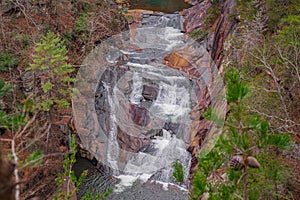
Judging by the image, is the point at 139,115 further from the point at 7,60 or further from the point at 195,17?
the point at 195,17

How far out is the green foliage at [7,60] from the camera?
36.2ft

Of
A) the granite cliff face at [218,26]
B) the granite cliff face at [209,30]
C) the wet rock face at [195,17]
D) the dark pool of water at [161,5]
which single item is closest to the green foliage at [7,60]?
the granite cliff face at [209,30]

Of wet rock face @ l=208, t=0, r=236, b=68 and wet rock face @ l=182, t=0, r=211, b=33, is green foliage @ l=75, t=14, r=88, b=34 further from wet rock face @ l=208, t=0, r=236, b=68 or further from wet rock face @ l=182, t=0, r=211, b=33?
wet rock face @ l=182, t=0, r=211, b=33

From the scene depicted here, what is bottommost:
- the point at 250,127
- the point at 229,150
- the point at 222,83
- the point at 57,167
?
the point at 57,167

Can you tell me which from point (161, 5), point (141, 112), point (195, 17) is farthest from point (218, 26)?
point (161, 5)

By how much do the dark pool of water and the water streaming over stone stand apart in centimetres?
1047

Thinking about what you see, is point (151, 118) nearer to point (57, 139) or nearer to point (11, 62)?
point (57, 139)

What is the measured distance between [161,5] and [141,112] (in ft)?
54.7

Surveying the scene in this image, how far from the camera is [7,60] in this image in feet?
37.1

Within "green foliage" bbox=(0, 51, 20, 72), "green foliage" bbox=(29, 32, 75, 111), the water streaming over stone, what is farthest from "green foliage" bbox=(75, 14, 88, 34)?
"green foliage" bbox=(29, 32, 75, 111)

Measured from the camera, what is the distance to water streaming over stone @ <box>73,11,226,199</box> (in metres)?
12.2

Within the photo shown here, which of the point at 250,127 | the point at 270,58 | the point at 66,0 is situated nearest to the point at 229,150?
the point at 250,127

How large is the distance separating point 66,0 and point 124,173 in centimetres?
971

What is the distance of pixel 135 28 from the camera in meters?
22.1
